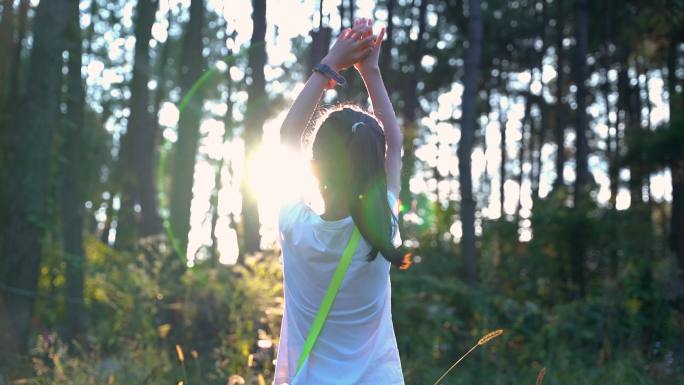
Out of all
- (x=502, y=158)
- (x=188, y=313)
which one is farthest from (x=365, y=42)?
(x=502, y=158)

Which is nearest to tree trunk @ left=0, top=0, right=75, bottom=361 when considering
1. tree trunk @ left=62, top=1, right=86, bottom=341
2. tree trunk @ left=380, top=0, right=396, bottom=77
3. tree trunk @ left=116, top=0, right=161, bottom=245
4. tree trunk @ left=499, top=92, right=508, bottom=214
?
tree trunk @ left=62, top=1, right=86, bottom=341

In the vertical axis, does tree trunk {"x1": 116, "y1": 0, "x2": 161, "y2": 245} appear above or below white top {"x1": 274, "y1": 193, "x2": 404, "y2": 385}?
above

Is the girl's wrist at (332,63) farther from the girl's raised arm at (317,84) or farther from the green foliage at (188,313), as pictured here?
the green foliage at (188,313)

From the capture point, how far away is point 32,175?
500 inches

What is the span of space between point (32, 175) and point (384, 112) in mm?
10424

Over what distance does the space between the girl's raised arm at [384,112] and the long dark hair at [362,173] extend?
0.25 meters

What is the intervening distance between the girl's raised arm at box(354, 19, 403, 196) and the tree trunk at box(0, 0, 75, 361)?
10.4 metres

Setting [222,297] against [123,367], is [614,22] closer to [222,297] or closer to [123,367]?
[222,297]

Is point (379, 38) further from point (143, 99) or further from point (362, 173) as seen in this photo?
point (143, 99)

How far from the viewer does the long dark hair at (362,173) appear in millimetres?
2584

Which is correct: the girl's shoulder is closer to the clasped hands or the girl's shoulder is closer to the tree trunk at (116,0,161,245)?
the clasped hands

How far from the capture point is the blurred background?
941 centimetres

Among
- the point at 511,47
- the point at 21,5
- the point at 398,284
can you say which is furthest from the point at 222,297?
the point at 511,47

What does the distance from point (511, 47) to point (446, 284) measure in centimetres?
2134
